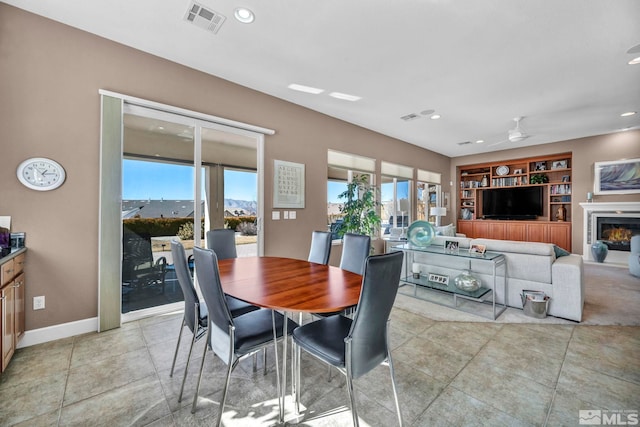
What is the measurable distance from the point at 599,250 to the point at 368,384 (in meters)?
6.64

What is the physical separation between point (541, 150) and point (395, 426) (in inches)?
307

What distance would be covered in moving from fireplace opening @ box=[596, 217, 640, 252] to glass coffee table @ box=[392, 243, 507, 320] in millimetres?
4573

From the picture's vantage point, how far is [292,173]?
4.14 metres

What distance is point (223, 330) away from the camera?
4.86 ft

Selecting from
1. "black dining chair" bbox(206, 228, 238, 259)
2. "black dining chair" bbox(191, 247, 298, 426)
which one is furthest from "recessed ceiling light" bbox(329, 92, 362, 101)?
"black dining chair" bbox(191, 247, 298, 426)

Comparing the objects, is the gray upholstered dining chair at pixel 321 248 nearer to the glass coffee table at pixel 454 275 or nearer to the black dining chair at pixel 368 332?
the black dining chair at pixel 368 332

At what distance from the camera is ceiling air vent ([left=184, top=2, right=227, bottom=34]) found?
223cm

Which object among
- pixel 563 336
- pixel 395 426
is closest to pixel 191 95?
pixel 395 426

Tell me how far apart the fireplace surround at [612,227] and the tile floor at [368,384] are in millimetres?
4395

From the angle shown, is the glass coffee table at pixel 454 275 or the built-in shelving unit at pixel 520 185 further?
the built-in shelving unit at pixel 520 185

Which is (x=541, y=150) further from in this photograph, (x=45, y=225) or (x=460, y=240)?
(x=45, y=225)

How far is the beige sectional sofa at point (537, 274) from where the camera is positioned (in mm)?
2857

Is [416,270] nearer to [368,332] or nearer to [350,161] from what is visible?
[350,161]

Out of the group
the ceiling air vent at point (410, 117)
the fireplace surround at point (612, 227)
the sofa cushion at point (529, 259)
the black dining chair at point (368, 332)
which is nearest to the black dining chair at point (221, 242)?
the black dining chair at point (368, 332)
